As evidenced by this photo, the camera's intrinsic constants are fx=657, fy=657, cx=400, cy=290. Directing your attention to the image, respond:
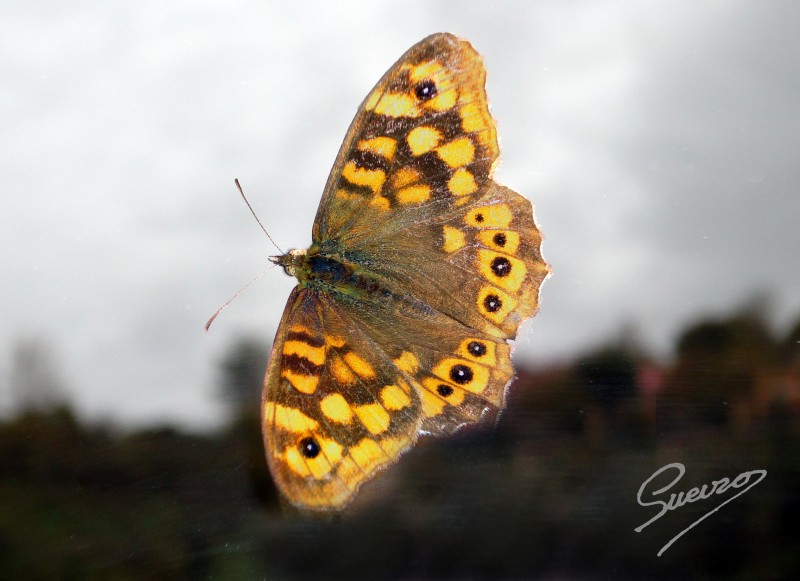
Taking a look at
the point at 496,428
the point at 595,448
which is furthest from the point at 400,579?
the point at 595,448

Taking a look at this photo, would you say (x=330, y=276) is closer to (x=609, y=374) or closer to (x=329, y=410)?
(x=329, y=410)

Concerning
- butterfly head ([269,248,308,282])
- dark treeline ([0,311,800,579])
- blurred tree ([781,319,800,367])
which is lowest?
dark treeline ([0,311,800,579])

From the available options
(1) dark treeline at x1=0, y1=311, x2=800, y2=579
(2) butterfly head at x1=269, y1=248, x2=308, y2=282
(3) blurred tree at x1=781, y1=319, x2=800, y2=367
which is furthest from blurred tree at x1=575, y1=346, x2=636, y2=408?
(2) butterfly head at x1=269, y1=248, x2=308, y2=282

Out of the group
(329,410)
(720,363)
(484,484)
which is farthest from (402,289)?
(720,363)

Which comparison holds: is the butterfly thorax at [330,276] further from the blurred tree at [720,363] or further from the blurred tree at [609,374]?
the blurred tree at [720,363]

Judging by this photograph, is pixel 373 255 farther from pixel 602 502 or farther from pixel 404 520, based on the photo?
pixel 602 502
